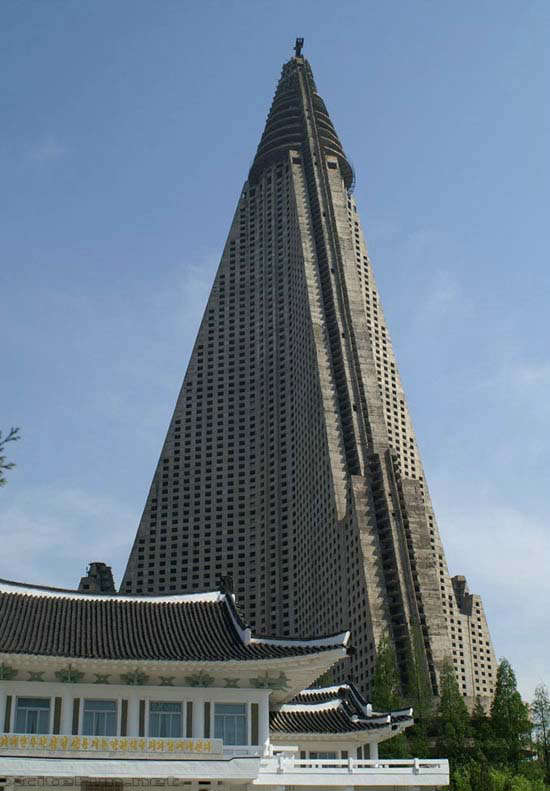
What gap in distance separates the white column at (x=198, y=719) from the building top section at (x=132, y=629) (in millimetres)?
1955

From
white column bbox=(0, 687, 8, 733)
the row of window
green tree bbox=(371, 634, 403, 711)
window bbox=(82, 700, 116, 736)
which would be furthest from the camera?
green tree bbox=(371, 634, 403, 711)

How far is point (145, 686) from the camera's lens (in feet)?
124

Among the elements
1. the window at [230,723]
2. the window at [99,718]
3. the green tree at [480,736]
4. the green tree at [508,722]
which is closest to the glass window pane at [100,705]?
the window at [99,718]

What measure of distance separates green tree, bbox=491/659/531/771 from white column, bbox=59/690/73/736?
53512mm

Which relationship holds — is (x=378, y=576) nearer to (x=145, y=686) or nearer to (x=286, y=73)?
(x=145, y=686)

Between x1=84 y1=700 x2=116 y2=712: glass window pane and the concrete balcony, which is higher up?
x1=84 y1=700 x2=116 y2=712: glass window pane

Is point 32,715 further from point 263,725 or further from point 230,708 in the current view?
point 263,725

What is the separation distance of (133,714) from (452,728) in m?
55.7

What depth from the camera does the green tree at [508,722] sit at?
82.3 metres

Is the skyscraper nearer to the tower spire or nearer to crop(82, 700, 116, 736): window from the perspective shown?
the tower spire

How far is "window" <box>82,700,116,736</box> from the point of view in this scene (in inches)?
1454

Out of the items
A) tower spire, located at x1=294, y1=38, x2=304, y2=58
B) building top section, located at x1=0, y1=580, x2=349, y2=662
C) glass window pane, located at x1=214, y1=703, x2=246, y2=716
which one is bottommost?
glass window pane, located at x1=214, y1=703, x2=246, y2=716

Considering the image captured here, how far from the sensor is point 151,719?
37469 mm

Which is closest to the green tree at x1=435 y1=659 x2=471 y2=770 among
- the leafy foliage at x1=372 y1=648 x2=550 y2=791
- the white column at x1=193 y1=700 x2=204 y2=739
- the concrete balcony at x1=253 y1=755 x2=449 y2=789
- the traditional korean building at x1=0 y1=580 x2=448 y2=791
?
the leafy foliage at x1=372 y1=648 x2=550 y2=791
